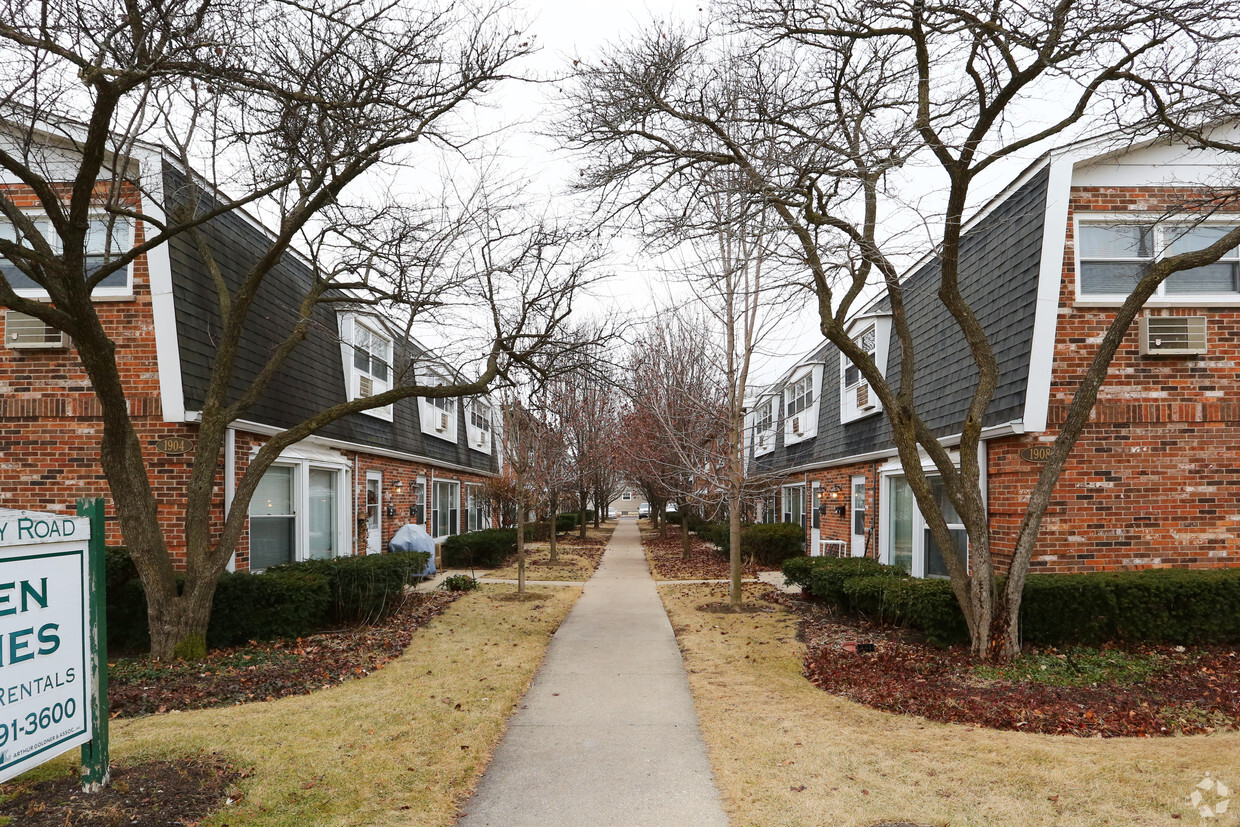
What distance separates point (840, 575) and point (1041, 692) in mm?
4235

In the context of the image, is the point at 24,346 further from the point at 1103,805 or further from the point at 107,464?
the point at 1103,805

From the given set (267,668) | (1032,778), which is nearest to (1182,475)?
(1032,778)

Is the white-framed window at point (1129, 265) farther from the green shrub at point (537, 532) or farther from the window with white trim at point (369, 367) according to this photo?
the green shrub at point (537, 532)

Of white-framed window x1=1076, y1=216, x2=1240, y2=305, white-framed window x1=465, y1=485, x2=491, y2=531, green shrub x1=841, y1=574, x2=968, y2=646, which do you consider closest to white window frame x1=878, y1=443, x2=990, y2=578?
green shrub x1=841, y1=574, x2=968, y2=646

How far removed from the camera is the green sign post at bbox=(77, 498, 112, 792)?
4.46 metres

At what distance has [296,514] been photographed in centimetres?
1239

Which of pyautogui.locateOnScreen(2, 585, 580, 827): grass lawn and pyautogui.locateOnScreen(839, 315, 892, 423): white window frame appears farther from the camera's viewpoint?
pyautogui.locateOnScreen(839, 315, 892, 423): white window frame

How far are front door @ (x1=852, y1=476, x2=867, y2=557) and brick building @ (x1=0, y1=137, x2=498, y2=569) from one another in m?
8.97

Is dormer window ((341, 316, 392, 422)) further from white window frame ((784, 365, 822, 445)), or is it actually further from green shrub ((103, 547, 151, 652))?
white window frame ((784, 365, 822, 445))

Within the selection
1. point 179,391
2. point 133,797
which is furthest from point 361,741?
point 179,391

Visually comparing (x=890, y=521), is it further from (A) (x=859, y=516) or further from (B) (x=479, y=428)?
(B) (x=479, y=428)

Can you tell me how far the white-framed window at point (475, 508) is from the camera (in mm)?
25086

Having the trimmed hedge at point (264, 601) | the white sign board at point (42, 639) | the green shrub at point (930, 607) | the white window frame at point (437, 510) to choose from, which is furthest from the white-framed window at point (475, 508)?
the white sign board at point (42, 639)

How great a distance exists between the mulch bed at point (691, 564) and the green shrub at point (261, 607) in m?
8.88
